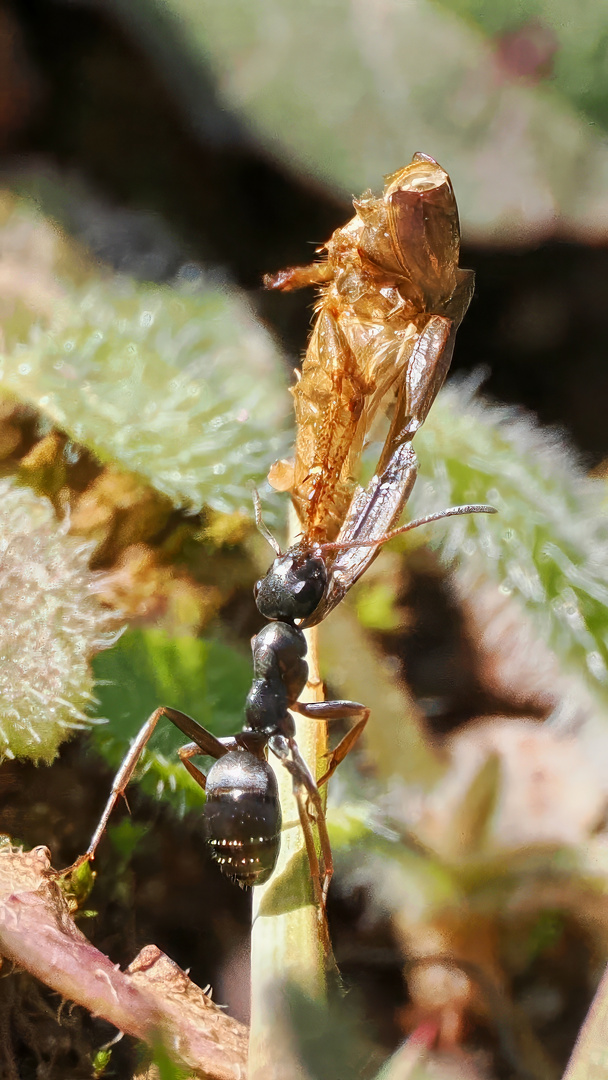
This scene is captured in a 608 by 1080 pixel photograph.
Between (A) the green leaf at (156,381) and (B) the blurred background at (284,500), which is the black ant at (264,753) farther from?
(A) the green leaf at (156,381)

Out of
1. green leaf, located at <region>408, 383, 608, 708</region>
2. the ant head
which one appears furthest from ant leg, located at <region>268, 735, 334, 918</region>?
green leaf, located at <region>408, 383, 608, 708</region>

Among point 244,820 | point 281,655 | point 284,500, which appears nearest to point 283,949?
point 244,820

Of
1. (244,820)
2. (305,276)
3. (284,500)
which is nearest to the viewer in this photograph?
(244,820)

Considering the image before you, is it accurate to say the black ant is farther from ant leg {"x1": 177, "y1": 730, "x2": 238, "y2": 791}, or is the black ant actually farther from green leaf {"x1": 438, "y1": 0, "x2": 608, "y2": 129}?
green leaf {"x1": 438, "y1": 0, "x2": 608, "y2": 129}

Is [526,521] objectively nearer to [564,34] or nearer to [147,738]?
[147,738]

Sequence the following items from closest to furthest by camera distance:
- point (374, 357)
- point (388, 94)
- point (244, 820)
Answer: point (244, 820) < point (374, 357) < point (388, 94)

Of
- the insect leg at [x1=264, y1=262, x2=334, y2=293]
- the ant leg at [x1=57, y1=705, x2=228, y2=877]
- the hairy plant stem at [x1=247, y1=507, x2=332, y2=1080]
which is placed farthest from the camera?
the insect leg at [x1=264, y1=262, x2=334, y2=293]
